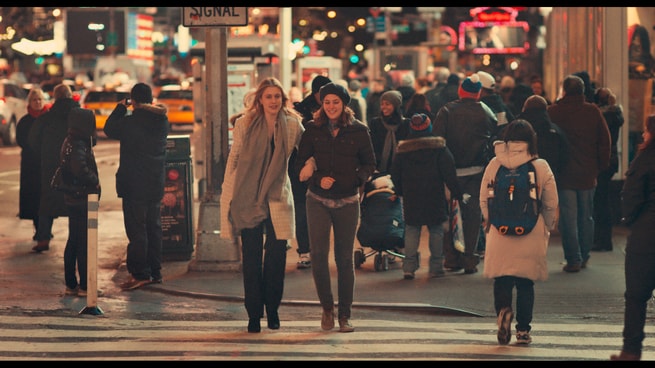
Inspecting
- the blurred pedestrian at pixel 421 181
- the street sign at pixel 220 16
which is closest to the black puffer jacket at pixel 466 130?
the blurred pedestrian at pixel 421 181

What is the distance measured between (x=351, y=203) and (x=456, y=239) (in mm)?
3758

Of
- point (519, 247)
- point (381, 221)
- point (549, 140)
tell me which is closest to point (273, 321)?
point (519, 247)

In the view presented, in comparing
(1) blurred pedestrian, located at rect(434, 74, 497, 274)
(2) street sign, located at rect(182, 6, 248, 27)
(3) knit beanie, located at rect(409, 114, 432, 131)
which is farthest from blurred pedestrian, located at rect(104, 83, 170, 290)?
(1) blurred pedestrian, located at rect(434, 74, 497, 274)

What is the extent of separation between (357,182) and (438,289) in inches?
100

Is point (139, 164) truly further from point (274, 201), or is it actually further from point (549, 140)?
point (549, 140)

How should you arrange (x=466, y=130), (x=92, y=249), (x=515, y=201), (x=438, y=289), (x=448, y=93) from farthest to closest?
(x=448, y=93)
(x=466, y=130)
(x=438, y=289)
(x=92, y=249)
(x=515, y=201)

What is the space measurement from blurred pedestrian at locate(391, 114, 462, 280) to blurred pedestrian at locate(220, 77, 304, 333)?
8.87 ft

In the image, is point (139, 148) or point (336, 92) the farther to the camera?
point (139, 148)

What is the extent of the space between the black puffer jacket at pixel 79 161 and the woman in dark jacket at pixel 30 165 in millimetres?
4008

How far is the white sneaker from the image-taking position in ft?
42.9

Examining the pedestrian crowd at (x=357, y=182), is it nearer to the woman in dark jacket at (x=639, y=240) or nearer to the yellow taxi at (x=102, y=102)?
the woman in dark jacket at (x=639, y=240)

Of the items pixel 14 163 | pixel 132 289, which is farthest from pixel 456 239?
pixel 14 163

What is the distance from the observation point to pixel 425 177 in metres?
12.2

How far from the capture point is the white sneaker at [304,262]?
13.1m
